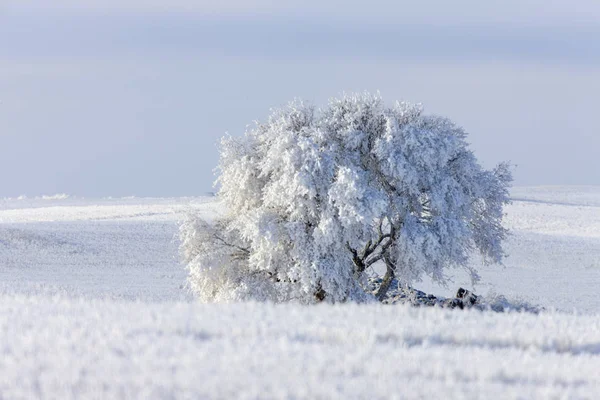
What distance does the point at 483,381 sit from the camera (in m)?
7.08

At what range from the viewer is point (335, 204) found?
25406mm

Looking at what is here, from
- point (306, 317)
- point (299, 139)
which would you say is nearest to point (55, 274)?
point (299, 139)

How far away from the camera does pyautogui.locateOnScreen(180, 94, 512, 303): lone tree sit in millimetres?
25938

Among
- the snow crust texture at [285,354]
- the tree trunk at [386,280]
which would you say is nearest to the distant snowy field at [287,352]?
the snow crust texture at [285,354]

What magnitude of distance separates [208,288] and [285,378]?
22486mm

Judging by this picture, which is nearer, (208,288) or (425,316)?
(425,316)

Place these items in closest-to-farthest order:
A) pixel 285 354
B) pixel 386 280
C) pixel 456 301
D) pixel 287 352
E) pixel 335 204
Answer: pixel 285 354 → pixel 287 352 → pixel 335 204 → pixel 456 301 → pixel 386 280

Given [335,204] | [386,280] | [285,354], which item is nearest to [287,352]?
[285,354]

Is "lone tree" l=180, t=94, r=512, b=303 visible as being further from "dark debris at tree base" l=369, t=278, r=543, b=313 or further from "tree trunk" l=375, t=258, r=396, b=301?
"dark debris at tree base" l=369, t=278, r=543, b=313

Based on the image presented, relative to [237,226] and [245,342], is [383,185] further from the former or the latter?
[245,342]

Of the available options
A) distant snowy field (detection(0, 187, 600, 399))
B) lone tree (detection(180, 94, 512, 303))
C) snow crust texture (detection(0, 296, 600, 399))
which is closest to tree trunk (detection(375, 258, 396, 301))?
lone tree (detection(180, 94, 512, 303))

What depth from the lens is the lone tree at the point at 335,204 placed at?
25.9 m

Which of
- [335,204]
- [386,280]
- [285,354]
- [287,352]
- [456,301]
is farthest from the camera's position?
[386,280]

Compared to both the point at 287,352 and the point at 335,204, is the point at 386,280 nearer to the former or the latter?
the point at 335,204
